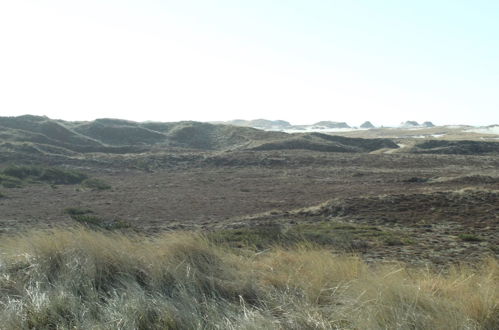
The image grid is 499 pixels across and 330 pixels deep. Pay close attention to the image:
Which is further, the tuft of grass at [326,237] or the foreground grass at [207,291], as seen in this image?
the tuft of grass at [326,237]

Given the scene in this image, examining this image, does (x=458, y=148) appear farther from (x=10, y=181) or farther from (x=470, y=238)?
(x=10, y=181)

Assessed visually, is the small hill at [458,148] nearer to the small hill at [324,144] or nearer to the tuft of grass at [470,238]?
the small hill at [324,144]

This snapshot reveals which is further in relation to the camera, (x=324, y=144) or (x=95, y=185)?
(x=324, y=144)

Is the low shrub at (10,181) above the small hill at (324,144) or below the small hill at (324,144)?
below

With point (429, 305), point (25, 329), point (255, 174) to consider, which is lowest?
point (255, 174)

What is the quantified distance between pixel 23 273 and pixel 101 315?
1682 millimetres

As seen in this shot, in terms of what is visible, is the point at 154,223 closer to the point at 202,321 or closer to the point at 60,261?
the point at 60,261

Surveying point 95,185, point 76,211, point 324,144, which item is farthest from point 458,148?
point 76,211

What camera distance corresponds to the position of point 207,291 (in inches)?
187

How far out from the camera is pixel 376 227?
15.7 meters

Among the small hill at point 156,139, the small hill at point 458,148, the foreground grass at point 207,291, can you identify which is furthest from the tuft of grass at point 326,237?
the small hill at point 458,148

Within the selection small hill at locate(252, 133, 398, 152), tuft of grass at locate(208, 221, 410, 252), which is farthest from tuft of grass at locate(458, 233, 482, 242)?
small hill at locate(252, 133, 398, 152)

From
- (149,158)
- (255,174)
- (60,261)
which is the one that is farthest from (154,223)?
(149,158)

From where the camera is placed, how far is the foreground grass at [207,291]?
3809 millimetres
